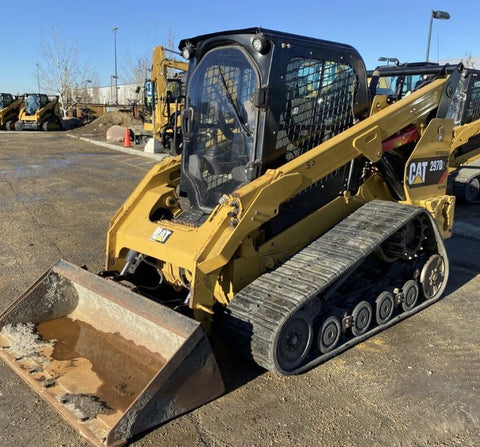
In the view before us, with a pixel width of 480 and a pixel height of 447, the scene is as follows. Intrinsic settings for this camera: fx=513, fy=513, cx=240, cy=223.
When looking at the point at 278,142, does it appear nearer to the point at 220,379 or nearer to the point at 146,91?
the point at 220,379

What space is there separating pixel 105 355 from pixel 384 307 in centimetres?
235

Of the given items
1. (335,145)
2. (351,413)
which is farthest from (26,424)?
(335,145)

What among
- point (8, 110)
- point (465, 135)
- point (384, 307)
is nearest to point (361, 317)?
point (384, 307)

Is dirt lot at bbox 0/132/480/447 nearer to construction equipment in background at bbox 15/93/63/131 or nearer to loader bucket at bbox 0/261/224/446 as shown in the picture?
loader bucket at bbox 0/261/224/446

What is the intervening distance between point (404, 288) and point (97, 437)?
2975 millimetres

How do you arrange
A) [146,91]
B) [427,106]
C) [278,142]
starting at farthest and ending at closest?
[146,91] → [427,106] → [278,142]

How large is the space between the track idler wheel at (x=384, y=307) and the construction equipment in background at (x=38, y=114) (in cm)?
3244

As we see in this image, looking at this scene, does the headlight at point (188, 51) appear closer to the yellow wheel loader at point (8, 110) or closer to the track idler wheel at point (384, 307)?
the track idler wheel at point (384, 307)

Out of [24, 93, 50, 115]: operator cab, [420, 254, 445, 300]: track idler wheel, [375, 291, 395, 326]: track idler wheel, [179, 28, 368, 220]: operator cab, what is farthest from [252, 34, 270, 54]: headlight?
[24, 93, 50, 115]: operator cab

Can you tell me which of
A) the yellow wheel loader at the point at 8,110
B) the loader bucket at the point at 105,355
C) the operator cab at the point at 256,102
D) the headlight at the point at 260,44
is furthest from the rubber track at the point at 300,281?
the yellow wheel loader at the point at 8,110

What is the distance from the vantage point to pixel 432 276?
4.99 m

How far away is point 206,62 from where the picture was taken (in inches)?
175

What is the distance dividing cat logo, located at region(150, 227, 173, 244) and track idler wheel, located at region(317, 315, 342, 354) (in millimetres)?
1388

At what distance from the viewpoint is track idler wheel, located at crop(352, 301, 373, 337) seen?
4.15 meters
